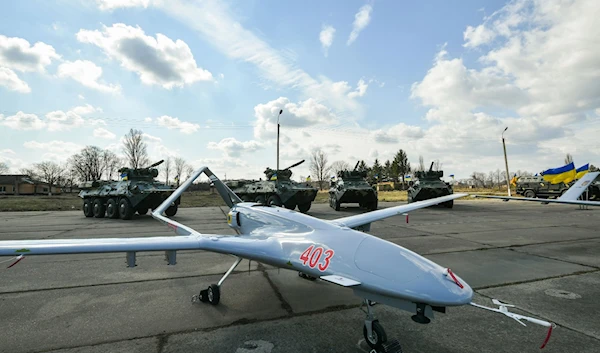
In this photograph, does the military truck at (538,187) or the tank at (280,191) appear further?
the military truck at (538,187)

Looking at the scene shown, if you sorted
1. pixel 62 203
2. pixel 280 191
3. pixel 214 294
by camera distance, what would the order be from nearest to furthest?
pixel 214 294
pixel 280 191
pixel 62 203

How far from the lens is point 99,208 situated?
57.0 feet

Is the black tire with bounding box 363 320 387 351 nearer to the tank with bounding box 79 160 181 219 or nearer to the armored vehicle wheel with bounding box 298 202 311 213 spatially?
the tank with bounding box 79 160 181 219

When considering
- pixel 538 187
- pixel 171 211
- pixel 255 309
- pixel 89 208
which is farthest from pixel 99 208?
pixel 538 187

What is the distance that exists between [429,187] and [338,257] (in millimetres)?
19483

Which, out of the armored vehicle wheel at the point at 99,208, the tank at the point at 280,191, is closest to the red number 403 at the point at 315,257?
the tank at the point at 280,191

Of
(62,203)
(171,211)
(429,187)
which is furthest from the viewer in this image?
(62,203)

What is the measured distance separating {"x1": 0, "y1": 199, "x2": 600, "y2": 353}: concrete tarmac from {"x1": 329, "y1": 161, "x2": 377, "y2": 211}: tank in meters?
11.4

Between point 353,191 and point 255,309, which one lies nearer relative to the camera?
point 255,309

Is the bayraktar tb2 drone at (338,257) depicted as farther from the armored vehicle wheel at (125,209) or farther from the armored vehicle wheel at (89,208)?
the armored vehicle wheel at (89,208)

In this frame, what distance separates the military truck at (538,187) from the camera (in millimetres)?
28484

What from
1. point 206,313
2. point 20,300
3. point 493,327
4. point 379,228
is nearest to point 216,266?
A: point 206,313

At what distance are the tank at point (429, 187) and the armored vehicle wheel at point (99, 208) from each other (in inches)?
758

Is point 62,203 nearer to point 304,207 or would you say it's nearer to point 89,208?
point 89,208
